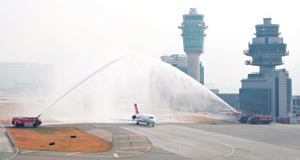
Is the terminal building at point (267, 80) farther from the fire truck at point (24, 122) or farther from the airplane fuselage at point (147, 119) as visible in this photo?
the fire truck at point (24, 122)

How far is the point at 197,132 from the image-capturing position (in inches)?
3875

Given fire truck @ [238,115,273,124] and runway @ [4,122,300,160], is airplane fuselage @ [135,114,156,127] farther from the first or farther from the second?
fire truck @ [238,115,273,124]

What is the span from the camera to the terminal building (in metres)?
154

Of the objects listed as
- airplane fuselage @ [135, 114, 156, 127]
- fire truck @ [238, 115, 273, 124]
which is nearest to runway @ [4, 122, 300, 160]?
airplane fuselage @ [135, 114, 156, 127]

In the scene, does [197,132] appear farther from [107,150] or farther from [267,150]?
[107,150]

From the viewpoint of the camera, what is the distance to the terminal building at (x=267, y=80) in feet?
504

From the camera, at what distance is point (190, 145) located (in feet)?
251

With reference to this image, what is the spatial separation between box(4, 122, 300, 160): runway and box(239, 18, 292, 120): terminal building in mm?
50657

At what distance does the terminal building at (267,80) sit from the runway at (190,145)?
166 ft

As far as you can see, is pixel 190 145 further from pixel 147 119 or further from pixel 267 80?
pixel 267 80

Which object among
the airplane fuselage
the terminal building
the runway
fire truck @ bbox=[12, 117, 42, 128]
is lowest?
the runway

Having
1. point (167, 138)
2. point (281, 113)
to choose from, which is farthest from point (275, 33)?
point (167, 138)

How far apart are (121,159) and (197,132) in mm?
42091

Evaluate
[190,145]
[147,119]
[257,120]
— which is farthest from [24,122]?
[257,120]
